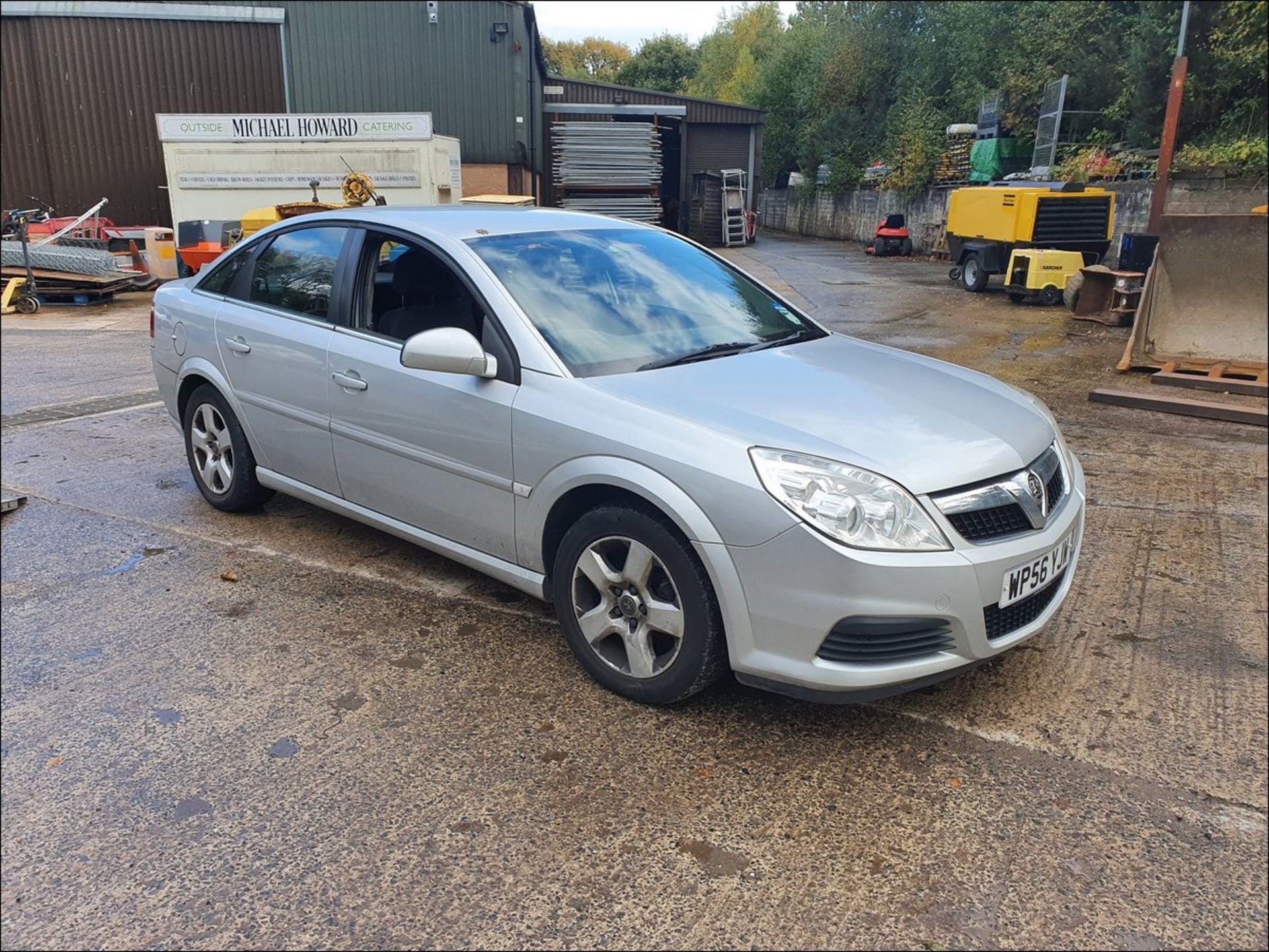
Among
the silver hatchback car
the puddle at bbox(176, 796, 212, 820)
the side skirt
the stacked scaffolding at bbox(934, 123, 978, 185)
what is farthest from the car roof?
the stacked scaffolding at bbox(934, 123, 978, 185)

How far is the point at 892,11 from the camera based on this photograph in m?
31.5

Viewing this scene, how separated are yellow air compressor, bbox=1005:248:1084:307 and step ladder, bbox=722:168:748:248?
47.8 ft

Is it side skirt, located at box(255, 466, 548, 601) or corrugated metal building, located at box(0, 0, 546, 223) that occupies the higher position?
corrugated metal building, located at box(0, 0, 546, 223)

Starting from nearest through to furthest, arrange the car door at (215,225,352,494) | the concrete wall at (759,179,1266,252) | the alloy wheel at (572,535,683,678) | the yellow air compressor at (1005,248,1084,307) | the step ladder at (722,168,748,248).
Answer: the concrete wall at (759,179,1266,252)
the alloy wheel at (572,535,683,678)
the car door at (215,225,352,494)
the yellow air compressor at (1005,248,1084,307)
the step ladder at (722,168,748,248)

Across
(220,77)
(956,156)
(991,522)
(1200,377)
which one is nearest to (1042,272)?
(1200,377)

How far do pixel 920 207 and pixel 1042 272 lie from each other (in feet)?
46.8

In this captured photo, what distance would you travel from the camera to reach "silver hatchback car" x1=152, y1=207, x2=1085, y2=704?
2648mm

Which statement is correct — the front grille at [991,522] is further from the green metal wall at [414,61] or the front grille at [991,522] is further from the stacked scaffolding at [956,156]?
the stacked scaffolding at [956,156]

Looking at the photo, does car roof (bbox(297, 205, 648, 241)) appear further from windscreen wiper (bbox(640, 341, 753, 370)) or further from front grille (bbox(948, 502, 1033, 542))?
front grille (bbox(948, 502, 1033, 542))

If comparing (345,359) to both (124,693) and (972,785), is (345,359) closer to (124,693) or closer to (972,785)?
(124,693)

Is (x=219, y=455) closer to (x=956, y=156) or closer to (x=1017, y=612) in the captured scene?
(x=1017, y=612)

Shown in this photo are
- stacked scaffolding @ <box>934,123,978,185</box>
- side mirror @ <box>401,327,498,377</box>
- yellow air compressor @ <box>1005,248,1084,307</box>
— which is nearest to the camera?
side mirror @ <box>401,327,498,377</box>

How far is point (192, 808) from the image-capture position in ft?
8.40

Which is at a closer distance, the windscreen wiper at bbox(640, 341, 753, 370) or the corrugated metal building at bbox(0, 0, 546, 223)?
the windscreen wiper at bbox(640, 341, 753, 370)
